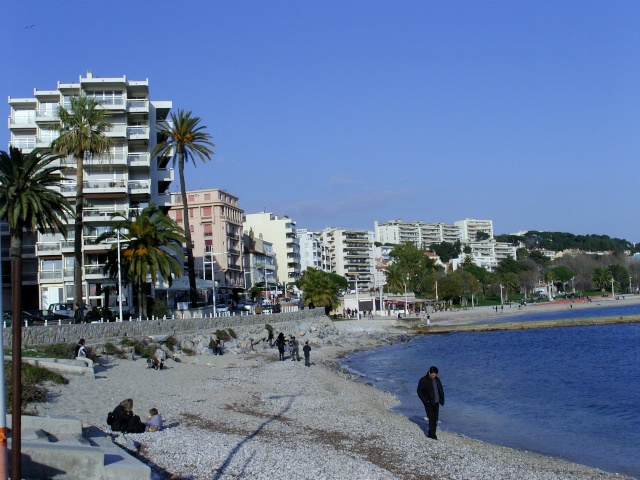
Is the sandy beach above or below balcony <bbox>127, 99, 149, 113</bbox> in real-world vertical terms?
below

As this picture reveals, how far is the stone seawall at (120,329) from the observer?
31.2 m

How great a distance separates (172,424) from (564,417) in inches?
576

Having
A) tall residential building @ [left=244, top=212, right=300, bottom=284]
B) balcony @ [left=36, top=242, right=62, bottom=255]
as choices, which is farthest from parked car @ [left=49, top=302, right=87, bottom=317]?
tall residential building @ [left=244, top=212, right=300, bottom=284]

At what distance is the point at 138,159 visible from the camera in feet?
208

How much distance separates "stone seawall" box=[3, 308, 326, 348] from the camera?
102ft

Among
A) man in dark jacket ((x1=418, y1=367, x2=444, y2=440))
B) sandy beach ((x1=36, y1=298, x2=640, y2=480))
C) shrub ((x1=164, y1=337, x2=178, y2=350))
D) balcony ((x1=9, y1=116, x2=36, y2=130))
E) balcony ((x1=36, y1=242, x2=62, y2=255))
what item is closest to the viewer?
sandy beach ((x1=36, y1=298, x2=640, y2=480))

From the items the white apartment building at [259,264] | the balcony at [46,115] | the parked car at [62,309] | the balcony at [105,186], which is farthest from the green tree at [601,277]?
the parked car at [62,309]

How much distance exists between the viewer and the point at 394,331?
263ft

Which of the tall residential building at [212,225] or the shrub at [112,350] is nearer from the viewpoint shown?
the shrub at [112,350]

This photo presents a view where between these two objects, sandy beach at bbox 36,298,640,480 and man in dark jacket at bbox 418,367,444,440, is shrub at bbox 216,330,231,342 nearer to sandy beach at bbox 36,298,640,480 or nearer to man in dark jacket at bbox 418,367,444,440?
sandy beach at bbox 36,298,640,480

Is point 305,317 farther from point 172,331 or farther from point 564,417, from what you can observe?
point 564,417

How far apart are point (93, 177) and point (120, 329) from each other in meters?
29.2

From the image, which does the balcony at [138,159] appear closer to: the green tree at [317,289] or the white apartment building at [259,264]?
the green tree at [317,289]

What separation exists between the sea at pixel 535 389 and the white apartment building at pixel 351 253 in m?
117
